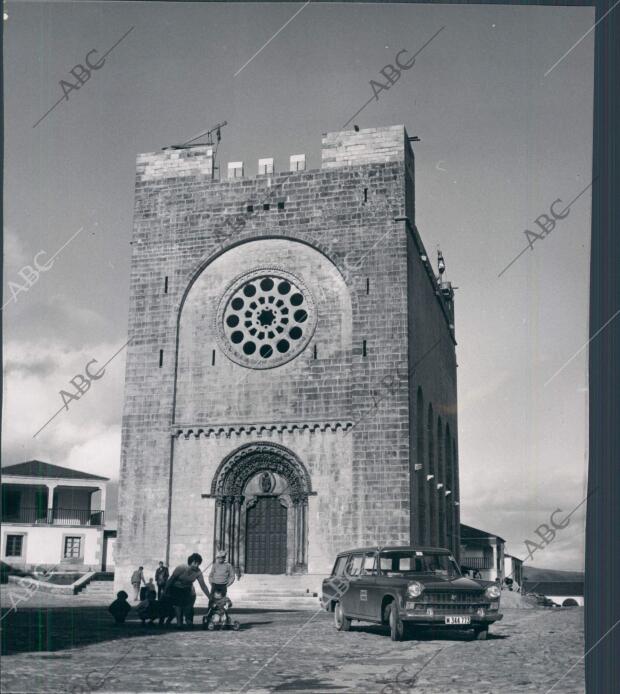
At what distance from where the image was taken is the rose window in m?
22.9

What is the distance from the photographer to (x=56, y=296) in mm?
15172

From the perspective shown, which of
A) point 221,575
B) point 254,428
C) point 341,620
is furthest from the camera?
point 254,428

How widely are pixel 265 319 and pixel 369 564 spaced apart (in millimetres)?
10235

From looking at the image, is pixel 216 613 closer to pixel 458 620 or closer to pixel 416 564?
pixel 416 564

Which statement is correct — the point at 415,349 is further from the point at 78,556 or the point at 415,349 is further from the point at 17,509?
the point at 17,509

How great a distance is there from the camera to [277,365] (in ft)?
74.6

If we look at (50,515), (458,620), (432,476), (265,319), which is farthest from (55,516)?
(432,476)

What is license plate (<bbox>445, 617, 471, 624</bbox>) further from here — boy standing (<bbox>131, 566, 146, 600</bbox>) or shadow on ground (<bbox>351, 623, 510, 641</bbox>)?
boy standing (<bbox>131, 566, 146, 600</bbox>)

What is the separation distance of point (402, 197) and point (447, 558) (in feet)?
37.1

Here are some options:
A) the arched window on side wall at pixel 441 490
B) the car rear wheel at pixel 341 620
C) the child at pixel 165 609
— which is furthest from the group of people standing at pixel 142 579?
the arched window on side wall at pixel 441 490

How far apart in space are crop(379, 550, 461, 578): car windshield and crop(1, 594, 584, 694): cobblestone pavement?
36.2 inches

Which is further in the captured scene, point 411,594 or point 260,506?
point 260,506

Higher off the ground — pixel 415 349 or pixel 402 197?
pixel 402 197

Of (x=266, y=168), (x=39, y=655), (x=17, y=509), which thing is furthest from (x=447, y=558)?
(x=266, y=168)
